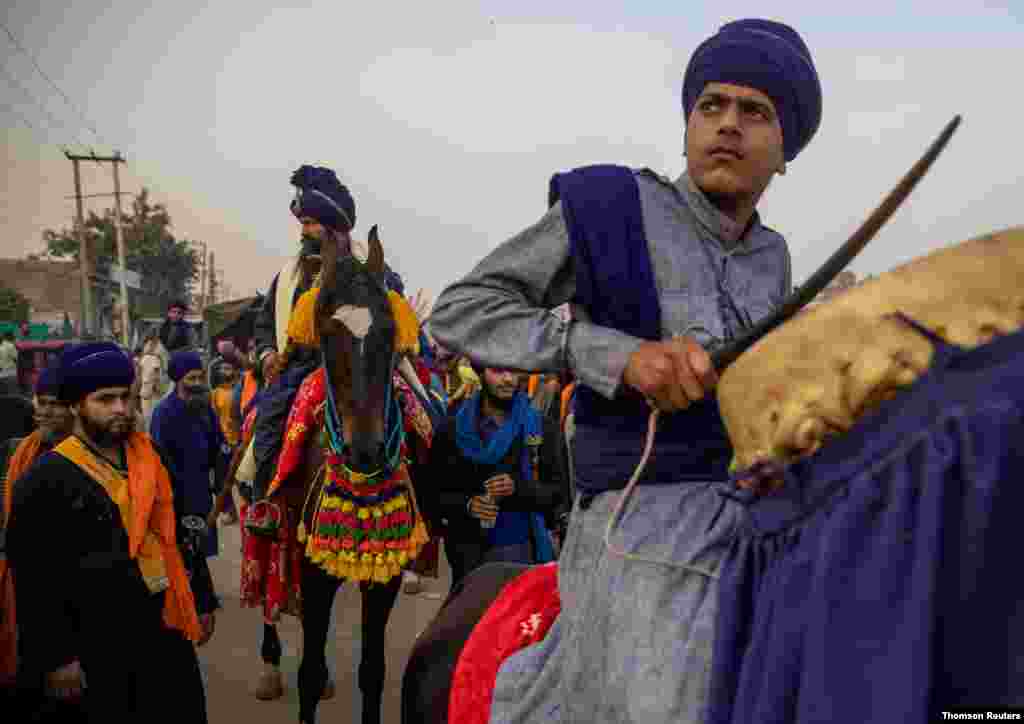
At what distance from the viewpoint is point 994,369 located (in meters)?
0.91

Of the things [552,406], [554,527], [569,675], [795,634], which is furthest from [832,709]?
[552,406]

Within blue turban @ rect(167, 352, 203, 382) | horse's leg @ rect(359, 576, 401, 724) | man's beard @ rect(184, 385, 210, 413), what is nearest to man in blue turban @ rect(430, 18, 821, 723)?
horse's leg @ rect(359, 576, 401, 724)

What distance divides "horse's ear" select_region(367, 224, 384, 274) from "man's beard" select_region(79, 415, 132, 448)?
1347mm

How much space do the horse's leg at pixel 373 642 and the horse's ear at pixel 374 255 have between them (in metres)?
1.59

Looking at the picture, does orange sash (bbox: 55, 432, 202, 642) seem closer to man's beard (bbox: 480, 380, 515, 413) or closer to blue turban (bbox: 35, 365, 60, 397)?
blue turban (bbox: 35, 365, 60, 397)

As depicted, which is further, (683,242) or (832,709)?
(683,242)

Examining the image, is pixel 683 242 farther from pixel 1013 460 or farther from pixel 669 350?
pixel 1013 460

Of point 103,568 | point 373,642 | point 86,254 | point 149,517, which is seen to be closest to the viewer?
point 103,568

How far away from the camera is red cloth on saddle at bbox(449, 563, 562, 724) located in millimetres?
1800

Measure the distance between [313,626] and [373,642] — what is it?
32 centimetres

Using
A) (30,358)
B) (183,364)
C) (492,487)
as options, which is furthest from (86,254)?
(492,487)

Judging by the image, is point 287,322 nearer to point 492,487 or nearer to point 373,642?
point 492,487

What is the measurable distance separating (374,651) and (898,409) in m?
3.87

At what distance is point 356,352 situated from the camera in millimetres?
3836
